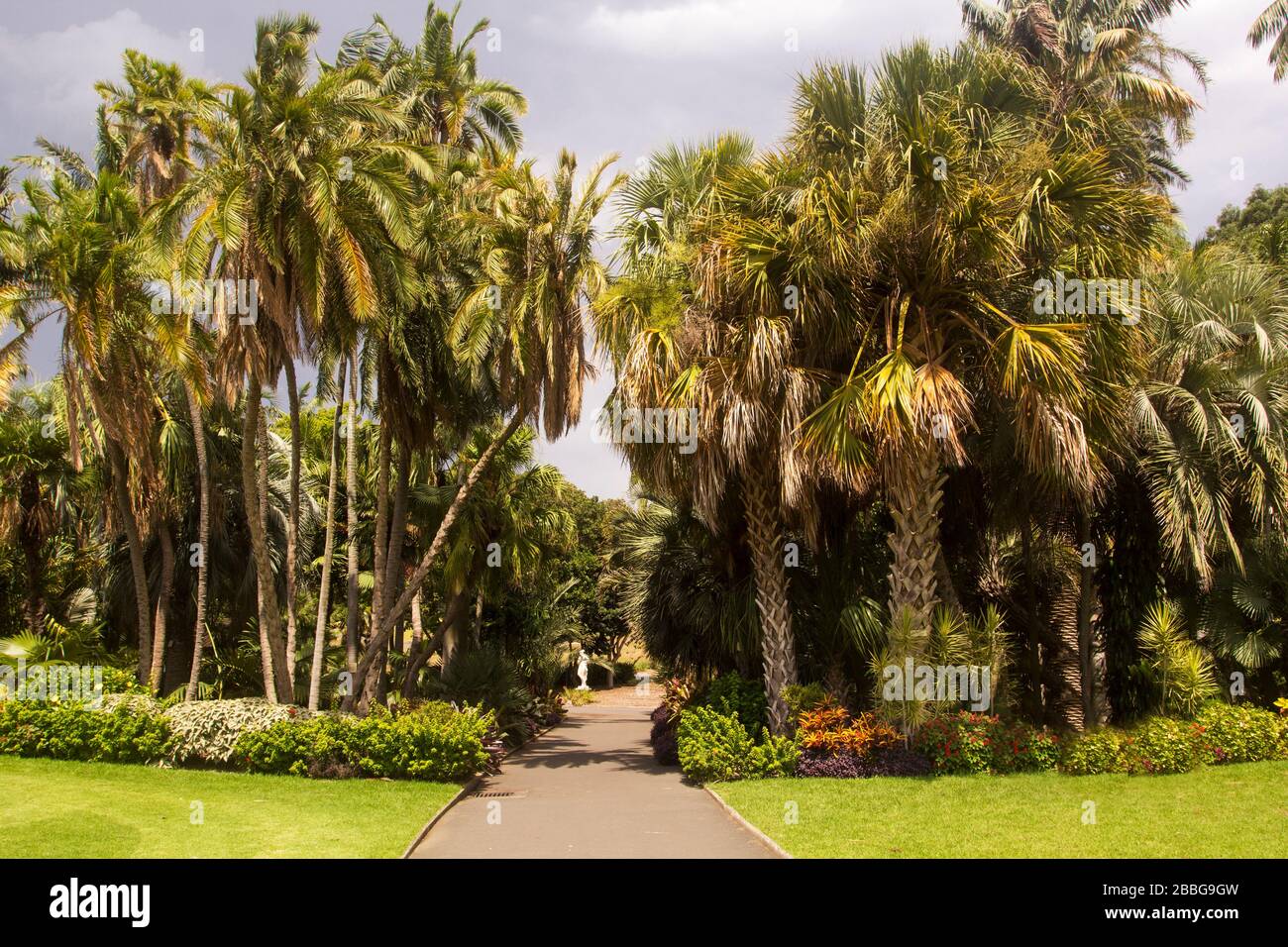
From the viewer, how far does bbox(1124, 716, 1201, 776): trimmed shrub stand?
14.0m

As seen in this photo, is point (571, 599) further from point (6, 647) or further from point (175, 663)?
point (6, 647)

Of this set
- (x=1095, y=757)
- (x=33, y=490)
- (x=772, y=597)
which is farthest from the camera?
(x=33, y=490)

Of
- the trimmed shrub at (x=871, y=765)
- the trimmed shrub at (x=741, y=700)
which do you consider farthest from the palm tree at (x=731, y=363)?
the trimmed shrub at (x=871, y=765)

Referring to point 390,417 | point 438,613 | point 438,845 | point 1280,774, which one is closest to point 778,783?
point 438,845

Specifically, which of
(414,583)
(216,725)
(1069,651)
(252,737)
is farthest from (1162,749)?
(216,725)

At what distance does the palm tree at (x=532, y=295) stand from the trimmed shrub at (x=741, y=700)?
5816mm

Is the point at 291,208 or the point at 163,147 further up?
the point at 163,147

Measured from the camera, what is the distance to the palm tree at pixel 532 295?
17.6m

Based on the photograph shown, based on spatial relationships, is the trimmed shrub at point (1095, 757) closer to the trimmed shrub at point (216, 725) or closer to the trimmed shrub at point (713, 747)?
the trimmed shrub at point (713, 747)

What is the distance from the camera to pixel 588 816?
12.9 metres

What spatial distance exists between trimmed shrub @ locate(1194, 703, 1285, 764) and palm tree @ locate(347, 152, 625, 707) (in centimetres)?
1223

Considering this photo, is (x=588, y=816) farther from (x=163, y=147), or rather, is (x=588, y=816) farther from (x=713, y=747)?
(x=163, y=147)

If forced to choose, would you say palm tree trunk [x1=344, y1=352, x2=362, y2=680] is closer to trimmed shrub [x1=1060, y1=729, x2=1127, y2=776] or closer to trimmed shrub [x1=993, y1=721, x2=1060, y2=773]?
trimmed shrub [x1=993, y1=721, x2=1060, y2=773]

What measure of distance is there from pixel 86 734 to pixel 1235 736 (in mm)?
18923
